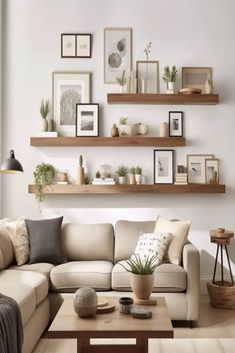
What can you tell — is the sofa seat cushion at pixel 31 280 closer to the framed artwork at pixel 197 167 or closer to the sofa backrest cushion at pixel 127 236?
the sofa backrest cushion at pixel 127 236

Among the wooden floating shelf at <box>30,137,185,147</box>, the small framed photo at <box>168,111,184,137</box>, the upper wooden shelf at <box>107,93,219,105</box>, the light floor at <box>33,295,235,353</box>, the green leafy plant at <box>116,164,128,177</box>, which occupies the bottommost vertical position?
the light floor at <box>33,295,235,353</box>

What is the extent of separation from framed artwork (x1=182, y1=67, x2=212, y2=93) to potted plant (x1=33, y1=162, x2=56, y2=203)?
5.85ft

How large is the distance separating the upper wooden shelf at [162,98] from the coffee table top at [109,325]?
9.77ft

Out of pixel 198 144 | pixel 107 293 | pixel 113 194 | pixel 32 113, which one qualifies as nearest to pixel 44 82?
pixel 32 113

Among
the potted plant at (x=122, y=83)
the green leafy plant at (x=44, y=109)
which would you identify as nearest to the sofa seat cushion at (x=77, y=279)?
the green leafy plant at (x=44, y=109)

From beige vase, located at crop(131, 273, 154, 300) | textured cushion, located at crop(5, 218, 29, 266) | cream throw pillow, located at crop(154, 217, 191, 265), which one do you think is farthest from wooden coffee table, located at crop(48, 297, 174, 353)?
textured cushion, located at crop(5, 218, 29, 266)

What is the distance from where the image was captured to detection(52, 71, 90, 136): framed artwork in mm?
6051

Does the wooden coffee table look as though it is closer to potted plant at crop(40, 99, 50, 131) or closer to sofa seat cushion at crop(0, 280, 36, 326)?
sofa seat cushion at crop(0, 280, 36, 326)

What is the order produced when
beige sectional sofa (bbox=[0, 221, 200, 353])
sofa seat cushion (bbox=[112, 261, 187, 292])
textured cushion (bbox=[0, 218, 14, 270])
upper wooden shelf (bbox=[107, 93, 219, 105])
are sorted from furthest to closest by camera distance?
upper wooden shelf (bbox=[107, 93, 219, 105])
textured cushion (bbox=[0, 218, 14, 270])
sofa seat cushion (bbox=[112, 261, 187, 292])
beige sectional sofa (bbox=[0, 221, 200, 353])

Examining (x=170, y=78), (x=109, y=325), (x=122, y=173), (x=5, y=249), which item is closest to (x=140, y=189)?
(x=122, y=173)

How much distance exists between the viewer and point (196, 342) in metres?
4.14

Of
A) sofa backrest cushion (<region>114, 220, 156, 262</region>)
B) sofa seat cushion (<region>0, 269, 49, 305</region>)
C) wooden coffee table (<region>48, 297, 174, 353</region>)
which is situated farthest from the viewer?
sofa backrest cushion (<region>114, 220, 156, 262</region>)

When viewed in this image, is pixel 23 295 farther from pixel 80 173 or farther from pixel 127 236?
pixel 80 173

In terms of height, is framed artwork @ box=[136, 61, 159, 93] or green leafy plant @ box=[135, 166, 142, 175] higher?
framed artwork @ box=[136, 61, 159, 93]
